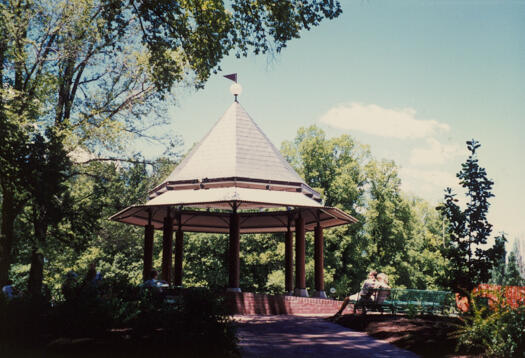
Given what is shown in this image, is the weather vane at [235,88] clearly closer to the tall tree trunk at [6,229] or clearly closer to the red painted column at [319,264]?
the red painted column at [319,264]

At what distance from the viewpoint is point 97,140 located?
72.4 ft

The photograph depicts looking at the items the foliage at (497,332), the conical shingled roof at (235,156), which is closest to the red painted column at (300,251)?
the conical shingled roof at (235,156)

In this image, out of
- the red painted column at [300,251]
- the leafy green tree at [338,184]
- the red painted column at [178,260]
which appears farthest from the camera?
the leafy green tree at [338,184]

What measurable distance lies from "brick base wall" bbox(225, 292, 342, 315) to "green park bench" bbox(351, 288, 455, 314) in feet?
6.33

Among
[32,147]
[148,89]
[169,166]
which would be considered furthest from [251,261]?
[32,147]

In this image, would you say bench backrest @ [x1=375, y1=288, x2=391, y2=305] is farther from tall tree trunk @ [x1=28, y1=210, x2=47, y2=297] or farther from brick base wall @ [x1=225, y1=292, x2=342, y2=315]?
tall tree trunk @ [x1=28, y1=210, x2=47, y2=297]

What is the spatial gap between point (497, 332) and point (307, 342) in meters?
3.56

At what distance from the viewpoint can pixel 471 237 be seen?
1016 centimetres

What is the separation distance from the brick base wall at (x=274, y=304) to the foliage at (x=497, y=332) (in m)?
7.95

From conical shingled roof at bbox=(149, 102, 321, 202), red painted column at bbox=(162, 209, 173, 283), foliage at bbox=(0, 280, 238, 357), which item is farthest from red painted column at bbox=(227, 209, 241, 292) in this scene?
foliage at bbox=(0, 280, 238, 357)

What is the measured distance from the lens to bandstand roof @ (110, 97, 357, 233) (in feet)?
55.0

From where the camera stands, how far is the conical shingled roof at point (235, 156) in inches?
693

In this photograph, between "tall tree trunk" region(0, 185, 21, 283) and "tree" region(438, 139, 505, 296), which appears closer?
"tree" region(438, 139, 505, 296)

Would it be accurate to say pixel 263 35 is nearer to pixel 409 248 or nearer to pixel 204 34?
pixel 204 34
